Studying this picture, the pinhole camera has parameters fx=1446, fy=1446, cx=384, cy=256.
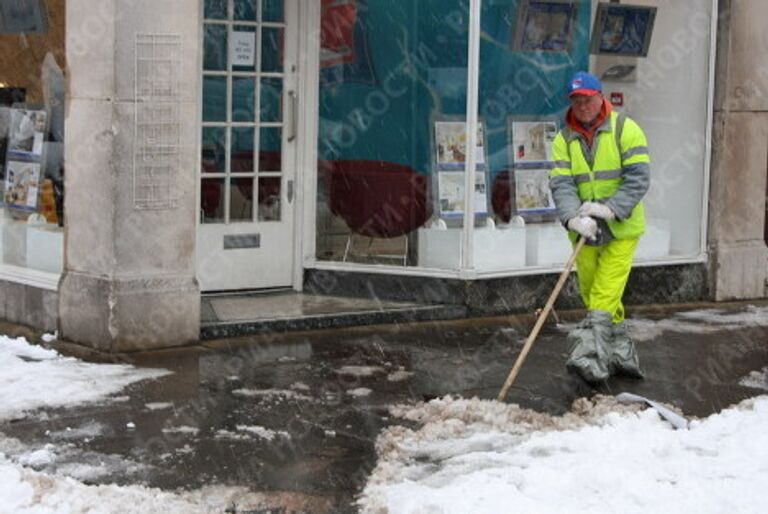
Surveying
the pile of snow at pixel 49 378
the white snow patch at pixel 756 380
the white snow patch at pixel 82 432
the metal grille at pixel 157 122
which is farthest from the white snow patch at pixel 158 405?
the white snow patch at pixel 756 380

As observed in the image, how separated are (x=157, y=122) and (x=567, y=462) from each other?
433 centimetres

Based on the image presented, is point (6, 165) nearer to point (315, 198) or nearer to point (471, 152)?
point (315, 198)

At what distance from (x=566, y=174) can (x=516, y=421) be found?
2040mm

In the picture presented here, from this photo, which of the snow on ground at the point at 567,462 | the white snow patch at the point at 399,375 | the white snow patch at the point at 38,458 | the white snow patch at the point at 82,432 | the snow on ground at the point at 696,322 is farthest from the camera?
the snow on ground at the point at 696,322

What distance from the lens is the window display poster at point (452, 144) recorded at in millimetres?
11984

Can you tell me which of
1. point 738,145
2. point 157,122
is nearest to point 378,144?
point 157,122

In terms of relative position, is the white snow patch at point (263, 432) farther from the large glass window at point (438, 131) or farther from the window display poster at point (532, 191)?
the window display poster at point (532, 191)

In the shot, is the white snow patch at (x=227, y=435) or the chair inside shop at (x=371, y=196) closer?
the white snow patch at (x=227, y=435)

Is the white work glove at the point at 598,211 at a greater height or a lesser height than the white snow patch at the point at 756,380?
greater

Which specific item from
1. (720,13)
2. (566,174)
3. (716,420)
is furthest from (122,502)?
(720,13)

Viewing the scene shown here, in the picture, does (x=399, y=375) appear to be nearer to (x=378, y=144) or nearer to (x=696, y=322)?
(x=378, y=144)

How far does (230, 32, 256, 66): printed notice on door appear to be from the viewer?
11.6 metres

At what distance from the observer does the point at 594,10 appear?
12.8 metres

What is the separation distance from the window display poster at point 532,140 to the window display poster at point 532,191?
0.12 metres
